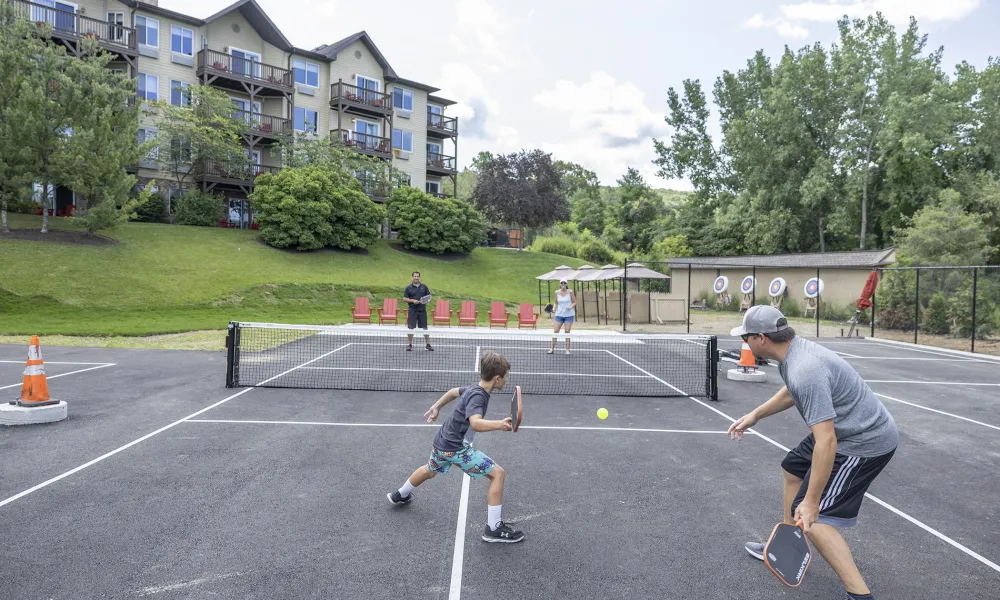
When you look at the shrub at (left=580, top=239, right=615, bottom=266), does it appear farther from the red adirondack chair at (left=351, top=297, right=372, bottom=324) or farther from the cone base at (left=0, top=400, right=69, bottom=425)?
the cone base at (left=0, top=400, right=69, bottom=425)

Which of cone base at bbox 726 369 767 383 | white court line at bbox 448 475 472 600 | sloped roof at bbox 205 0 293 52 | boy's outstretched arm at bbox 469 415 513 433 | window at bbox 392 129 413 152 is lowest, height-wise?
white court line at bbox 448 475 472 600

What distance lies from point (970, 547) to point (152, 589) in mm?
6032

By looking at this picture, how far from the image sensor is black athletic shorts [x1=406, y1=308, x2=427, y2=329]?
54.1ft

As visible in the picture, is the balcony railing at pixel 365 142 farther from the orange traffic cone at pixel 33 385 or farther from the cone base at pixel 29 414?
the cone base at pixel 29 414

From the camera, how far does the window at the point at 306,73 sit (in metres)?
41.2

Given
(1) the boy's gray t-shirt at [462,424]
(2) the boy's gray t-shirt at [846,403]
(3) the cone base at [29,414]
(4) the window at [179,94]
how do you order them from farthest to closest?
(4) the window at [179,94] → (3) the cone base at [29,414] → (1) the boy's gray t-shirt at [462,424] → (2) the boy's gray t-shirt at [846,403]

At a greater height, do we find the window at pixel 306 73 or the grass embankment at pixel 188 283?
the window at pixel 306 73

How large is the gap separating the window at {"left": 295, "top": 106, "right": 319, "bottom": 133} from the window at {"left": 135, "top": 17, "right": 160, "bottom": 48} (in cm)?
867

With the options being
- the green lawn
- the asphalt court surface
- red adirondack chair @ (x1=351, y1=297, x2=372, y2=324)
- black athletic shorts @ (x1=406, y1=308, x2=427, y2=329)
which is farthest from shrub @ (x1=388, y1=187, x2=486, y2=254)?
the asphalt court surface

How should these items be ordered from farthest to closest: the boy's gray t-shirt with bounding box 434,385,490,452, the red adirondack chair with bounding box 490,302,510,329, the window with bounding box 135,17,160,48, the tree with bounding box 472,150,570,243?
the tree with bounding box 472,150,570,243 < the window with bounding box 135,17,160,48 < the red adirondack chair with bounding box 490,302,510,329 < the boy's gray t-shirt with bounding box 434,385,490,452

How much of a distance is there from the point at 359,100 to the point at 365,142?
9.30 feet

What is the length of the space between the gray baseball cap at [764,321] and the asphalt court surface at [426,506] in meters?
1.81

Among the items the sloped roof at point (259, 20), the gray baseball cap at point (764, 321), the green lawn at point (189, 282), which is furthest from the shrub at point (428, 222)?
the gray baseball cap at point (764, 321)

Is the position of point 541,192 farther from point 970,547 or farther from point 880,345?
point 970,547
